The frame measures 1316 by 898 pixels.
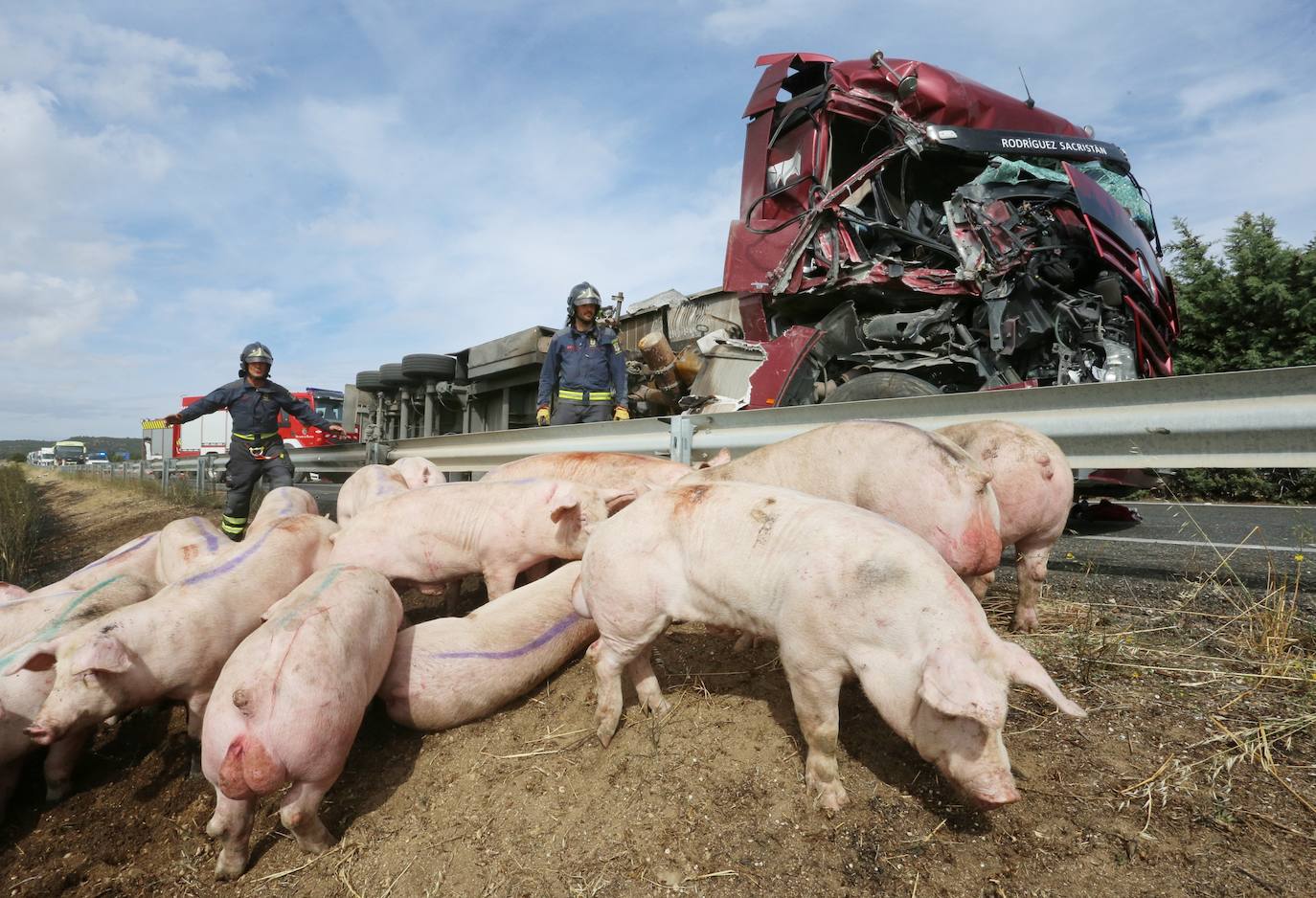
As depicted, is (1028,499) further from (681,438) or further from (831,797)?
(681,438)

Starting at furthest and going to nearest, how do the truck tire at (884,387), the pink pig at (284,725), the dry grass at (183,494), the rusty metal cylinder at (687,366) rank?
the dry grass at (183,494)
the rusty metal cylinder at (687,366)
the truck tire at (884,387)
the pink pig at (284,725)

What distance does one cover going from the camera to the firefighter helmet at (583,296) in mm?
6379

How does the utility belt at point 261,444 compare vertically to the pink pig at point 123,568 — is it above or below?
above

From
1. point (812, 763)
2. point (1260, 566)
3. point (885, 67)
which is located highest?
point (885, 67)

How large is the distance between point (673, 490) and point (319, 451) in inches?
296

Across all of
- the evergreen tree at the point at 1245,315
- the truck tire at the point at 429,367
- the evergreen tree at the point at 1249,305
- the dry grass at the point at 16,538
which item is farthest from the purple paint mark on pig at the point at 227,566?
the evergreen tree at the point at 1249,305

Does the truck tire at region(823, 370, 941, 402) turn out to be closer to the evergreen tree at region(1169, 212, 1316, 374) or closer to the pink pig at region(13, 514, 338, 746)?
the pink pig at region(13, 514, 338, 746)

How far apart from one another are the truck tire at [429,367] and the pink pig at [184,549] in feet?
17.2

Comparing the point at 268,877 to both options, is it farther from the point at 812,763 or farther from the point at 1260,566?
the point at 1260,566

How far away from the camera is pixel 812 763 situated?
217cm

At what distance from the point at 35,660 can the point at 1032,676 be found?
11.8 feet

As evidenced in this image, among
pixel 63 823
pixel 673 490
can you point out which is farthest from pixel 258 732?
pixel 673 490

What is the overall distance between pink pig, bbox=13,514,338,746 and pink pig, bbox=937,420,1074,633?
3.28m

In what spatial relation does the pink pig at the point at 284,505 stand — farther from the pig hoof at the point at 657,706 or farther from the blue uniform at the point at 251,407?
the pig hoof at the point at 657,706
